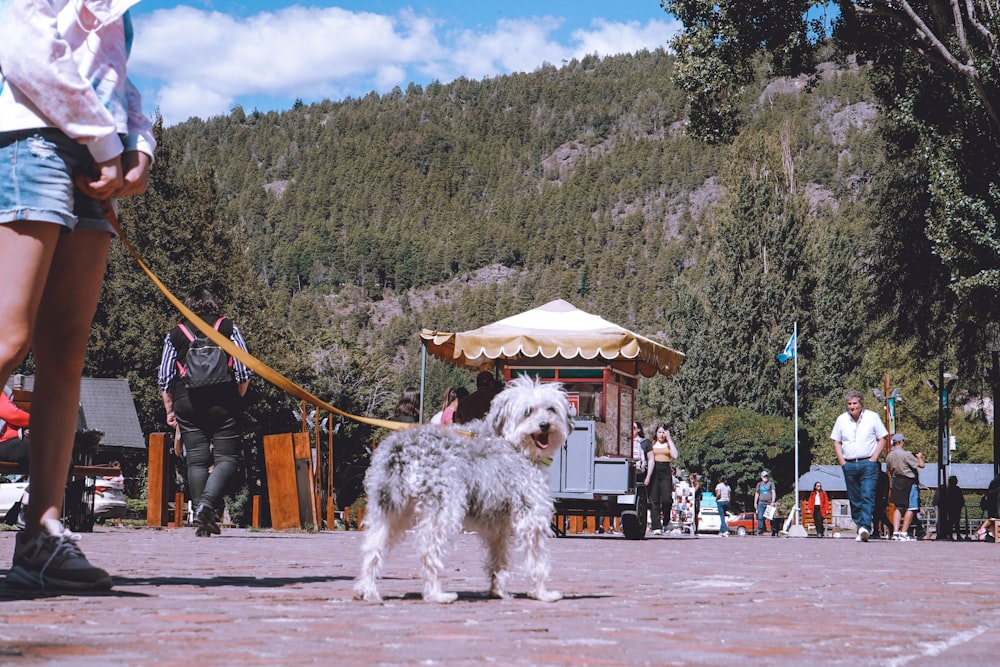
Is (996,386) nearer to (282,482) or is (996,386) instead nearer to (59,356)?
(282,482)

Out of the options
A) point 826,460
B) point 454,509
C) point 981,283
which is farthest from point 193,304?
point 826,460

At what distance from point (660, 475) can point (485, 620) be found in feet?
62.8

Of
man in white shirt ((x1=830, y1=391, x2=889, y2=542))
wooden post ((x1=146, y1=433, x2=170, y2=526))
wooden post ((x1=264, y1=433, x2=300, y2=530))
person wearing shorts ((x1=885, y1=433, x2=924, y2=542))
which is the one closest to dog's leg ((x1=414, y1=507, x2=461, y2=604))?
wooden post ((x1=146, y1=433, x2=170, y2=526))

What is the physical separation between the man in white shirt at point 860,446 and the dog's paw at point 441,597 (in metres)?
12.0

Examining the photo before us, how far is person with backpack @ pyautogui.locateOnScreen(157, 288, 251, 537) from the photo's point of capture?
34.3 ft

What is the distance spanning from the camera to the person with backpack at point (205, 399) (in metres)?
10.5

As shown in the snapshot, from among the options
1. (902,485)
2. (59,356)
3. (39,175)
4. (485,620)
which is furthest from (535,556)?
(902,485)

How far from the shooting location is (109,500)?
65.4 feet

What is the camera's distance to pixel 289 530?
49.4 feet

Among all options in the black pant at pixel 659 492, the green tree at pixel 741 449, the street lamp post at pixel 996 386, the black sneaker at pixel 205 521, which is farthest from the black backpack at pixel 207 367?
the green tree at pixel 741 449

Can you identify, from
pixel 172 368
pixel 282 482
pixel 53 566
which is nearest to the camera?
pixel 53 566

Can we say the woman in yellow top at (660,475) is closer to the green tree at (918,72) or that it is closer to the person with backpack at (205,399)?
the green tree at (918,72)

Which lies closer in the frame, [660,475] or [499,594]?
[499,594]

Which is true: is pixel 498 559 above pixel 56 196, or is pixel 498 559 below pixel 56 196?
below
